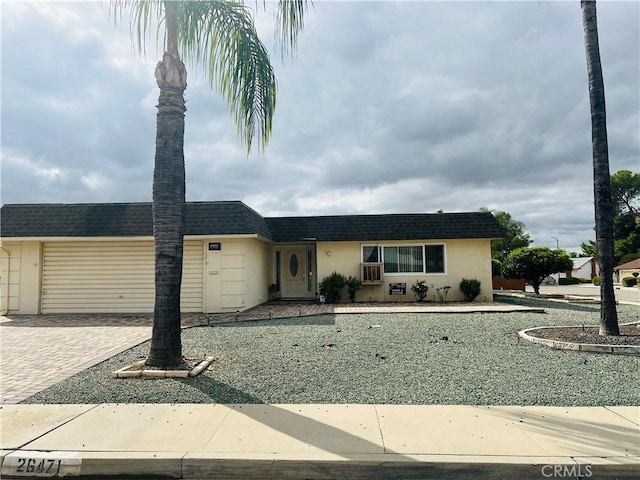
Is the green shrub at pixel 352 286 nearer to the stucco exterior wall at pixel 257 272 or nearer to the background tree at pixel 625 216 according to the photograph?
the stucco exterior wall at pixel 257 272

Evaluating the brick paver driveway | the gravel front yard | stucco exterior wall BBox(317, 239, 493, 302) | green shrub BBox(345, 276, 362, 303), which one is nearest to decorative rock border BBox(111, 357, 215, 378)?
the gravel front yard

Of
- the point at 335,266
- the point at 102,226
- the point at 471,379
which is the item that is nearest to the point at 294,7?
the point at 471,379

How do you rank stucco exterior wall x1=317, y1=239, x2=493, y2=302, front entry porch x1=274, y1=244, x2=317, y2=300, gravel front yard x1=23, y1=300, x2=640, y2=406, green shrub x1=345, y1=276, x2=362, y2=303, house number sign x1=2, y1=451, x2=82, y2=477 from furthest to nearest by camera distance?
1. front entry porch x1=274, y1=244, x2=317, y2=300
2. stucco exterior wall x1=317, y1=239, x2=493, y2=302
3. green shrub x1=345, y1=276, x2=362, y2=303
4. gravel front yard x1=23, y1=300, x2=640, y2=406
5. house number sign x1=2, y1=451, x2=82, y2=477

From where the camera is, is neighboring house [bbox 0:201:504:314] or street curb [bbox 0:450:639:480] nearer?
street curb [bbox 0:450:639:480]

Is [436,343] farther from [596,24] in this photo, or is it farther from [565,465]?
[596,24]

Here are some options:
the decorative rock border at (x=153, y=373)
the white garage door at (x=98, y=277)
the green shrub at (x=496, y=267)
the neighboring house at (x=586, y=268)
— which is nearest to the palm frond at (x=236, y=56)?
the decorative rock border at (x=153, y=373)

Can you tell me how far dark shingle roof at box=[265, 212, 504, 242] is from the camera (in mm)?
16141

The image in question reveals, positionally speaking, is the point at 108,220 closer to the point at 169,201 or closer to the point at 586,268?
the point at 169,201

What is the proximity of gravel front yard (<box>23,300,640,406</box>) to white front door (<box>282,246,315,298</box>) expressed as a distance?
8.94 m

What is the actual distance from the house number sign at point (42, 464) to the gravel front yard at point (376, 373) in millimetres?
1371

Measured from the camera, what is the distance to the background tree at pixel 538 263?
1931cm

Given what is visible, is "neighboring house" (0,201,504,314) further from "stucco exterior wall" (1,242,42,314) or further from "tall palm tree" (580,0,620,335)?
"tall palm tree" (580,0,620,335)

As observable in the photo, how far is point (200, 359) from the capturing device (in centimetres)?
685

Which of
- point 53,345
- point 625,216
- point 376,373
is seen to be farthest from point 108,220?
point 625,216
